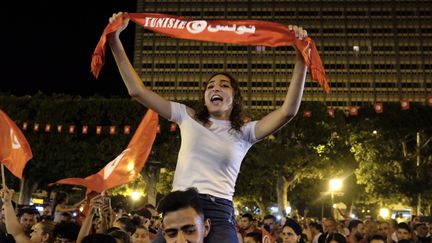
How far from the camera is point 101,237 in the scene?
3844 millimetres

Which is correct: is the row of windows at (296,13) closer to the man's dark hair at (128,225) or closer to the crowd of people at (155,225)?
the crowd of people at (155,225)

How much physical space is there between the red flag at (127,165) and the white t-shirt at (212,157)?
449 cm

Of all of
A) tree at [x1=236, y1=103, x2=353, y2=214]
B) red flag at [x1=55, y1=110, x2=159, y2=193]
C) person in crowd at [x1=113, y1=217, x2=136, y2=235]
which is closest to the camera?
red flag at [x1=55, y1=110, x2=159, y2=193]

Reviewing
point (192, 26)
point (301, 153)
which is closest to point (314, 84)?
point (301, 153)

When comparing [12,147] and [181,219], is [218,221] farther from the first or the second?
[12,147]

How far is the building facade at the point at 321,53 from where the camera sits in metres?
124

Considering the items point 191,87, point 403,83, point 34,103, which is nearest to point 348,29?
point 403,83

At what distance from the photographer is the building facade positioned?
406 feet

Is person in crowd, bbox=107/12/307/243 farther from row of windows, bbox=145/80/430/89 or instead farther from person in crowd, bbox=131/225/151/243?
row of windows, bbox=145/80/430/89

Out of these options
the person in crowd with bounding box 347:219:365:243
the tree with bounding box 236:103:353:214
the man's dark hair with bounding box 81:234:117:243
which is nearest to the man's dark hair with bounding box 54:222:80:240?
the man's dark hair with bounding box 81:234:117:243

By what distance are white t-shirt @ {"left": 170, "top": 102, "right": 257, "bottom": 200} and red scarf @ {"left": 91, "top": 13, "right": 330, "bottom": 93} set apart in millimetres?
847

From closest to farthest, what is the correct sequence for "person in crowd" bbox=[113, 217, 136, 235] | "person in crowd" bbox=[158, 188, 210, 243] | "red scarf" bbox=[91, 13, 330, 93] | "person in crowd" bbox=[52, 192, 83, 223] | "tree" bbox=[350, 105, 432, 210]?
1. "person in crowd" bbox=[158, 188, 210, 243]
2. "red scarf" bbox=[91, 13, 330, 93]
3. "person in crowd" bbox=[113, 217, 136, 235]
4. "person in crowd" bbox=[52, 192, 83, 223]
5. "tree" bbox=[350, 105, 432, 210]

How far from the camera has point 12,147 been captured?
901 cm

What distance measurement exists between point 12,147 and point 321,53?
122m
